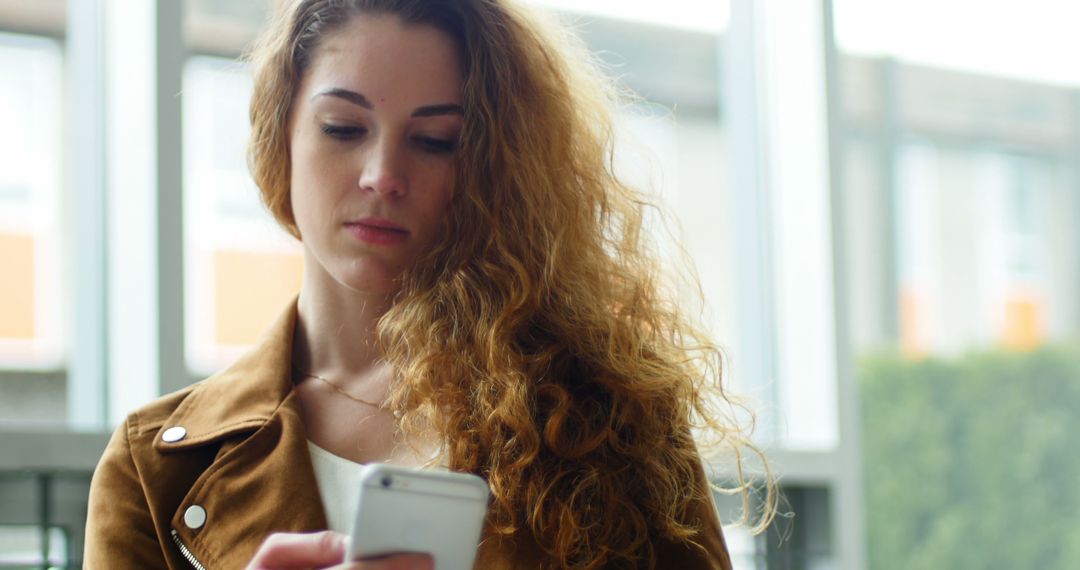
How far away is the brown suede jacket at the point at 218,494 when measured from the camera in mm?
1360

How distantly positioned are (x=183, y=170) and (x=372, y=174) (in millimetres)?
1029

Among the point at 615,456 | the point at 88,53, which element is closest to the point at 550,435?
the point at 615,456

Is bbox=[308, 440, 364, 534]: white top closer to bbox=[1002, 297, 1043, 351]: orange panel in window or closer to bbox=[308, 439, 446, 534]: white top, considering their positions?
bbox=[308, 439, 446, 534]: white top

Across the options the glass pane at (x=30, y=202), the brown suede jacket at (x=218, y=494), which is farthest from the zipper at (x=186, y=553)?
the glass pane at (x=30, y=202)

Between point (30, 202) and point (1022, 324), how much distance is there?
2897 millimetres

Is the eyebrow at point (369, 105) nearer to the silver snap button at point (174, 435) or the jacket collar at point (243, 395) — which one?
the jacket collar at point (243, 395)

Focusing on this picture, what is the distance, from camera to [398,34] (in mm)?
1420

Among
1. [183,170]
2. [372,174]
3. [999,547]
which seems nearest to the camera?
[372,174]

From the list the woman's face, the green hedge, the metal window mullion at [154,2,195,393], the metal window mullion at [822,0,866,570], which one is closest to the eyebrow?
Result: the woman's face

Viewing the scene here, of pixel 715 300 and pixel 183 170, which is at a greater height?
pixel 183 170

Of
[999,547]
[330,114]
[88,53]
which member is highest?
[88,53]

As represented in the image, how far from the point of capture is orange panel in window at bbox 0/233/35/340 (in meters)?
2.26

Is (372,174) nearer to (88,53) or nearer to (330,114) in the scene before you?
(330,114)

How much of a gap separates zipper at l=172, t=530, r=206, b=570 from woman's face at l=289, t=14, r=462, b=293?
12.8 inches
